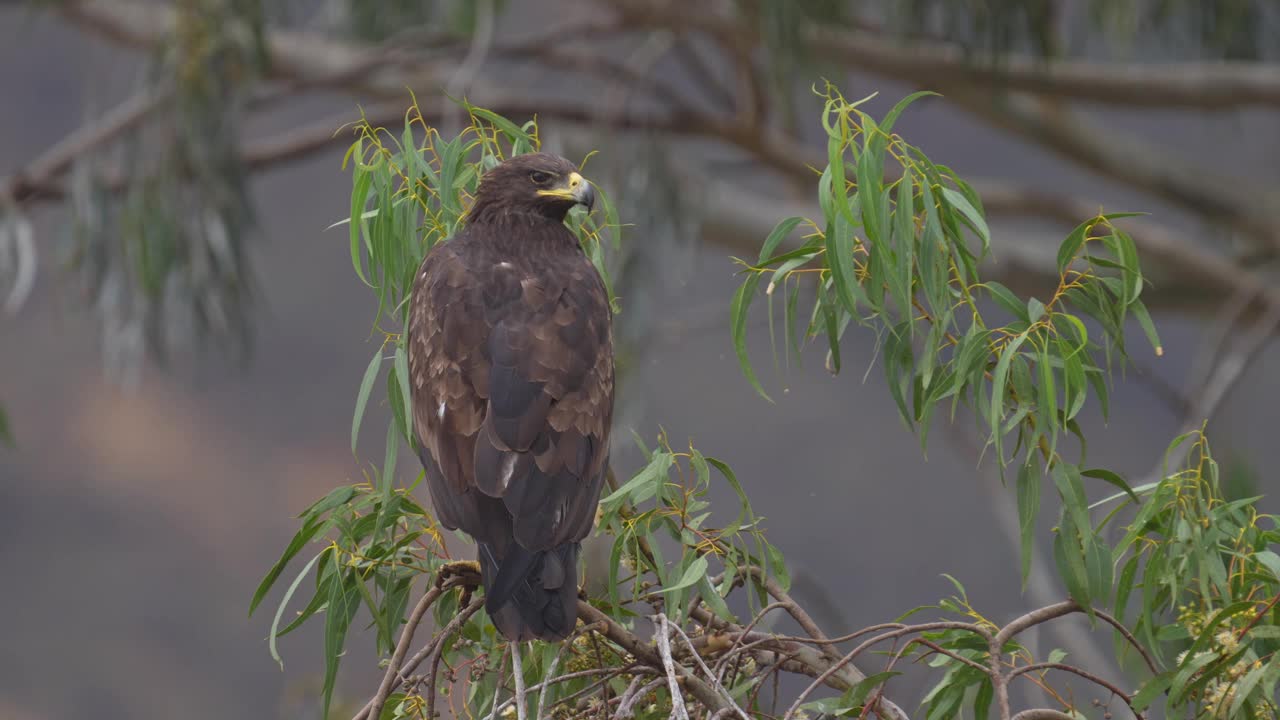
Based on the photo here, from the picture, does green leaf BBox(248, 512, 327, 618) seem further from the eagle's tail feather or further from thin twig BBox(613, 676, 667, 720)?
thin twig BBox(613, 676, 667, 720)

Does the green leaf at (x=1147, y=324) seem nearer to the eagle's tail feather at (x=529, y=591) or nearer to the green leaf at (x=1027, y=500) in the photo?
the green leaf at (x=1027, y=500)

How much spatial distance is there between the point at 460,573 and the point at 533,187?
1.66 feet

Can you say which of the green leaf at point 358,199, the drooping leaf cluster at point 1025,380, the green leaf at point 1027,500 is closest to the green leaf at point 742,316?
the drooping leaf cluster at point 1025,380

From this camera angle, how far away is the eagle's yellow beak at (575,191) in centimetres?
168

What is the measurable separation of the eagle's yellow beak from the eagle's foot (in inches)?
19.2

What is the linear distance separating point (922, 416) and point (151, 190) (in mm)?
2999

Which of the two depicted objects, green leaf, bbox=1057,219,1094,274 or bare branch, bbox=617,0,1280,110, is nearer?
green leaf, bbox=1057,219,1094,274

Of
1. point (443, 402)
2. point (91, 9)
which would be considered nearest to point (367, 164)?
point (443, 402)

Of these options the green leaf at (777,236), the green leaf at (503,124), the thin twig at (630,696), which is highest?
the green leaf at (503,124)

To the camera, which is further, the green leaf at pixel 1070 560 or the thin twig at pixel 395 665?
the green leaf at pixel 1070 560

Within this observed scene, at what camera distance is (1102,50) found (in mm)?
6867

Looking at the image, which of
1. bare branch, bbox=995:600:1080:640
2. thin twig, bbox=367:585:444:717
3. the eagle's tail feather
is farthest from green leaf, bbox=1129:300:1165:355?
thin twig, bbox=367:585:444:717

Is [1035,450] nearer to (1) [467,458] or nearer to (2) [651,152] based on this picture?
(1) [467,458]

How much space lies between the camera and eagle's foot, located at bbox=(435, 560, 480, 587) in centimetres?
132
